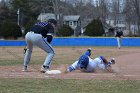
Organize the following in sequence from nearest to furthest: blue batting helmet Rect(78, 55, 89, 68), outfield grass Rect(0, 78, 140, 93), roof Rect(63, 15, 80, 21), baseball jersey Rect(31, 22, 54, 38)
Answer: outfield grass Rect(0, 78, 140, 93), blue batting helmet Rect(78, 55, 89, 68), baseball jersey Rect(31, 22, 54, 38), roof Rect(63, 15, 80, 21)

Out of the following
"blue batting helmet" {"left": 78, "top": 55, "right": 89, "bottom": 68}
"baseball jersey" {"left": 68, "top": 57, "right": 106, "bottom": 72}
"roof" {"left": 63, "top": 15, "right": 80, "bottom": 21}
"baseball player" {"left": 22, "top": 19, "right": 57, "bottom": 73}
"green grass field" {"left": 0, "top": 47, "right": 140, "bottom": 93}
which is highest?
"baseball player" {"left": 22, "top": 19, "right": 57, "bottom": 73}

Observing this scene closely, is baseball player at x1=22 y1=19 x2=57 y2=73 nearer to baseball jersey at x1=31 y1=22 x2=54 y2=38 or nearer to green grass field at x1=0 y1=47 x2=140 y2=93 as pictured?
baseball jersey at x1=31 y1=22 x2=54 y2=38

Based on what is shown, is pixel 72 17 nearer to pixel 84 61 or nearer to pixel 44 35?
pixel 44 35

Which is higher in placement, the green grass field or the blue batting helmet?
the green grass field

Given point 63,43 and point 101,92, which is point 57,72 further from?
point 63,43

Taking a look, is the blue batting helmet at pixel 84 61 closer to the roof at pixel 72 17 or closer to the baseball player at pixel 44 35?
the baseball player at pixel 44 35

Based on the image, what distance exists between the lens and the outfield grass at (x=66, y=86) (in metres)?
8.25

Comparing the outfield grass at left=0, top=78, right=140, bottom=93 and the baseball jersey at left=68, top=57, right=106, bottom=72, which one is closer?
the outfield grass at left=0, top=78, right=140, bottom=93

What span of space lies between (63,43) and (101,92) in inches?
1499

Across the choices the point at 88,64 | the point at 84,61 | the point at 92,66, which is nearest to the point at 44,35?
the point at 84,61

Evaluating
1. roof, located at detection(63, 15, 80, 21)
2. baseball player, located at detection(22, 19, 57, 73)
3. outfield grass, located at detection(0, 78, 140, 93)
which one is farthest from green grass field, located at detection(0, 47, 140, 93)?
roof, located at detection(63, 15, 80, 21)

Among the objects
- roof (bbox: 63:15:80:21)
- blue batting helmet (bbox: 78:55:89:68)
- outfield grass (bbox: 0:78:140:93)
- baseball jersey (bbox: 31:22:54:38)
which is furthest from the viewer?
roof (bbox: 63:15:80:21)

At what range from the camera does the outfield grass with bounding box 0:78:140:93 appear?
825 centimetres

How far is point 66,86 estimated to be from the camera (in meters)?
8.92
